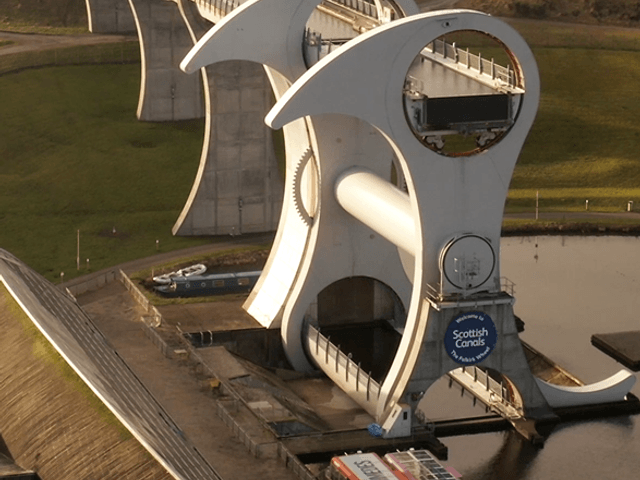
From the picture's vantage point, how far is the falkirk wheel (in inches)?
3280

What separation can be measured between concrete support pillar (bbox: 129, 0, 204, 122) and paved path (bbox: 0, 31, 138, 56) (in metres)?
Result: 21.5

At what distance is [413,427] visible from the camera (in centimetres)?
8762

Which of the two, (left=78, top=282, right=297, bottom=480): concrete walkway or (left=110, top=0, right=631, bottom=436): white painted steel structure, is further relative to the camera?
(left=110, top=0, right=631, bottom=436): white painted steel structure

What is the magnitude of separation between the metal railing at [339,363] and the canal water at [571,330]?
6032 millimetres

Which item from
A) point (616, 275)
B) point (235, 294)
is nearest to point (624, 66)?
point (616, 275)

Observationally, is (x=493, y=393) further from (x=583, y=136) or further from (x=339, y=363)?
(x=583, y=136)

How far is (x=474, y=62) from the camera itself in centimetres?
9075

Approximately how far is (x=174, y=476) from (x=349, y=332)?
3470cm

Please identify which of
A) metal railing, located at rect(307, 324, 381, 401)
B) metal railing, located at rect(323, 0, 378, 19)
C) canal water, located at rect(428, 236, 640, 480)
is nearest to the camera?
canal water, located at rect(428, 236, 640, 480)

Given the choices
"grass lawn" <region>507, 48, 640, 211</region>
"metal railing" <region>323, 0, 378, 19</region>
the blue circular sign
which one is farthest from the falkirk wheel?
"grass lawn" <region>507, 48, 640, 211</region>

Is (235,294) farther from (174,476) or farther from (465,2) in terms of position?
(465,2)

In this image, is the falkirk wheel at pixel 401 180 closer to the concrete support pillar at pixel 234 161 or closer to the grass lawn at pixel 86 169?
the concrete support pillar at pixel 234 161

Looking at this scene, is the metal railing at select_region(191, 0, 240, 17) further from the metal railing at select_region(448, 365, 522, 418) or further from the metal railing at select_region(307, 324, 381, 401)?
the metal railing at select_region(448, 365, 522, 418)

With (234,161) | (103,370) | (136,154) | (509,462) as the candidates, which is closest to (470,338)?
(509,462)
